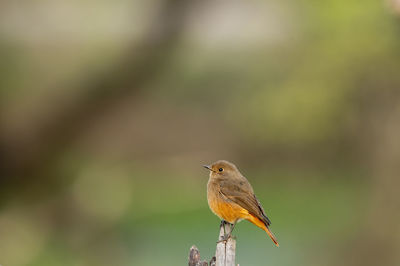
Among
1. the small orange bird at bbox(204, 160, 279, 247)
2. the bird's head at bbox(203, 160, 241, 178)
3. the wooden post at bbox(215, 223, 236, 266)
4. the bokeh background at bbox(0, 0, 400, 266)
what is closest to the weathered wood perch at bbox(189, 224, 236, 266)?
the wooden post at bbox(215, 223, 236, 266)

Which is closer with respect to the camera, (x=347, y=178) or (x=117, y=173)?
(x=117, y=173)

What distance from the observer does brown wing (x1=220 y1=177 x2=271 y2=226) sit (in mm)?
5109

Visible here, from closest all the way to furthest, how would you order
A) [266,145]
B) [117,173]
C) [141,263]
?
[141,263], [117,173], [266,145]

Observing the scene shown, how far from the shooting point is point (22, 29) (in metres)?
15.4

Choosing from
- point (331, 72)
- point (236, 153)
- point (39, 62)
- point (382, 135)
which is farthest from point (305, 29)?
A: point (39, 62)

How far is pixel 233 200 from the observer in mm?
5207

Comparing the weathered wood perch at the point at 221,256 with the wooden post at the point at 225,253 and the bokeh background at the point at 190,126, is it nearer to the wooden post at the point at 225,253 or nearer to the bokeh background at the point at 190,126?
the wooden post at the point at 225,253

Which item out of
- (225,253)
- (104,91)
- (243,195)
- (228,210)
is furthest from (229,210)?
(104,91)

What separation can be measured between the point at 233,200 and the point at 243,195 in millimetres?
68

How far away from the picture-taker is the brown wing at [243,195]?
5.11m

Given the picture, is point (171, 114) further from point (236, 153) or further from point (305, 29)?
point (305, 29)

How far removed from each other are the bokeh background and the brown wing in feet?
13.4

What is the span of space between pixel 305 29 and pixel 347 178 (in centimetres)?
498

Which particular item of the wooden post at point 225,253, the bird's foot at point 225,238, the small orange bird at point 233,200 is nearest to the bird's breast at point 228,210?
the small orange bird at point 233,200
